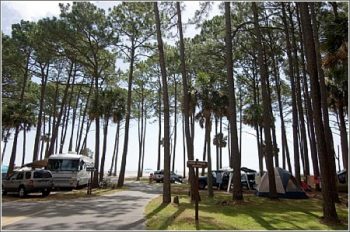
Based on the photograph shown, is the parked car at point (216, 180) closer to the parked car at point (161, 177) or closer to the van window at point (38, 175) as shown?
the parked car at point (161, 177)

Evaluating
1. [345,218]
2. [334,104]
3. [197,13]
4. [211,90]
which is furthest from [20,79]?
[345,218]

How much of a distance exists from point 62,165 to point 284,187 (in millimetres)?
14624

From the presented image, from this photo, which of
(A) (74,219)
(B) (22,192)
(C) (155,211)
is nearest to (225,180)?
(B) (22,192)

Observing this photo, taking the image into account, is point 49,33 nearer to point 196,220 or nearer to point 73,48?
point 73,48

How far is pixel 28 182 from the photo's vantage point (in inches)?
775

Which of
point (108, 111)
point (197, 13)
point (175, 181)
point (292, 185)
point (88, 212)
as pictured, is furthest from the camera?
point (175, 181)

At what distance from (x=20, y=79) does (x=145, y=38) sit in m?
13.0

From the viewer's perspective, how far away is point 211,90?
26859 millimetres

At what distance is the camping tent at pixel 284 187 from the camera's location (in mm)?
21031

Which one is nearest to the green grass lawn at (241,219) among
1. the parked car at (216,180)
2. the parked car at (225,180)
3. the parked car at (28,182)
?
the parked car at (28,182)

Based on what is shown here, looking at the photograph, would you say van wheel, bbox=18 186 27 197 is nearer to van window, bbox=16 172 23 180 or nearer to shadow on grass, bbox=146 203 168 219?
van window, bbox=16 172 23 180

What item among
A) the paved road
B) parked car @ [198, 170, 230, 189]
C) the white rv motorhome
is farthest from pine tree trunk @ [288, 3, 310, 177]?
the white rv motorhome

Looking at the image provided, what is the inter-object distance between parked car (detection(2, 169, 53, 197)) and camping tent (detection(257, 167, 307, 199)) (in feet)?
40.6

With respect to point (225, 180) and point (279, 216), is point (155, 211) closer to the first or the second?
point (279, 216)
